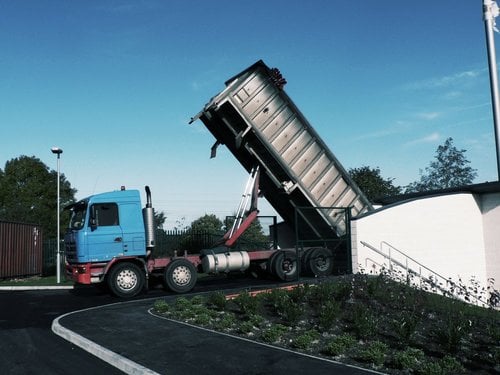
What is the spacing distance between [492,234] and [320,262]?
6973mm

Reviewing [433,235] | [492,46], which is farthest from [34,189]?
[492,46]

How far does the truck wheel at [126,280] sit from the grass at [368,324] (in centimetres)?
252

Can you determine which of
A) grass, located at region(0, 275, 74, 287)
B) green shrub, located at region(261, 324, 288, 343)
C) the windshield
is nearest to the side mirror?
the windshield

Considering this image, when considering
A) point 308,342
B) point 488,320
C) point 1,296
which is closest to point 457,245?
point 488,320

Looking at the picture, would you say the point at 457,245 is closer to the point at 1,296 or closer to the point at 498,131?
the point at 498,131

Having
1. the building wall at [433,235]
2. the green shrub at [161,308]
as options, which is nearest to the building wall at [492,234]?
the building wall at [433,235]

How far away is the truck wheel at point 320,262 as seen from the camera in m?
15.6

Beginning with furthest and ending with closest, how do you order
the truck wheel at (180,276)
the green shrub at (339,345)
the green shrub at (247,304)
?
the truck wheel at (180,276), the green shrub at (247,304), the green shrub at (339,345)

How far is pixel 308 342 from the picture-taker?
718 centimetres

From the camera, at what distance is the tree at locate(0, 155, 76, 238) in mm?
52938

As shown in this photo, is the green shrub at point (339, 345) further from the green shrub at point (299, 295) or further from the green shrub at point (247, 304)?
the green shrub at point (299, 295)

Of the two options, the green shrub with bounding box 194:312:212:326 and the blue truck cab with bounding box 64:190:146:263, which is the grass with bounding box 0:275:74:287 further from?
the green shrub with bounding box 194:312:212:326

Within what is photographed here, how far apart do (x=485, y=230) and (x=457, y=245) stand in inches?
59.2

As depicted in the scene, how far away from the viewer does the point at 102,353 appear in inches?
278
